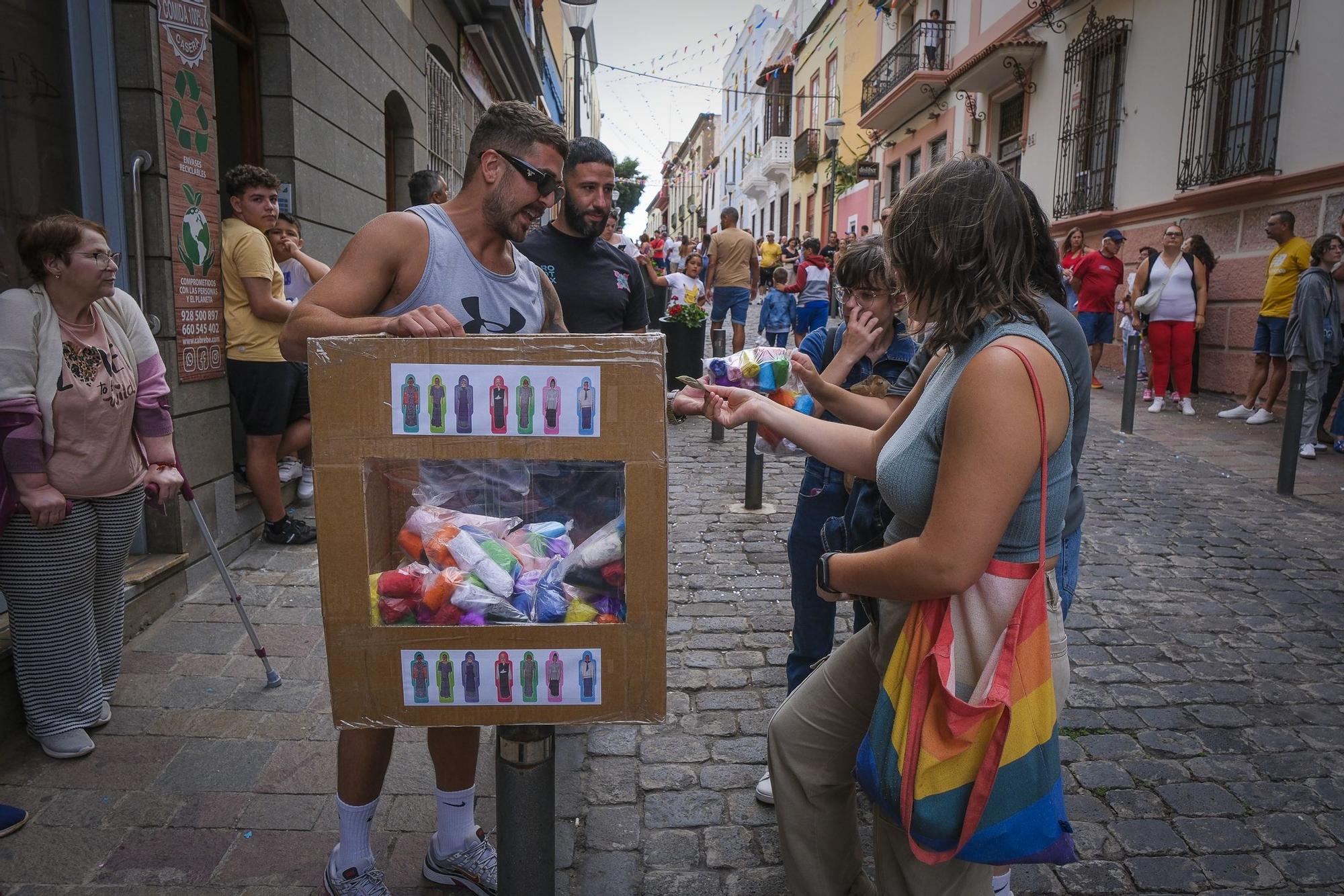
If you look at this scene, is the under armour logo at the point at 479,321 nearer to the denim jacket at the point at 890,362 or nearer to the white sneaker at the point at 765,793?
the denim jacket at the point at 890,362

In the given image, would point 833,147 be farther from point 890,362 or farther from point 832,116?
point 890,362

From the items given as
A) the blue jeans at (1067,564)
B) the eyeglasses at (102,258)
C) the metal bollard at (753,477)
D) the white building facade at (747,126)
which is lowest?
the metal bollard at (753,477)

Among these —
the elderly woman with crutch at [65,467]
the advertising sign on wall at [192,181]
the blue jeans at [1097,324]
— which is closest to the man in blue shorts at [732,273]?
the blue jeans at [1097,324]

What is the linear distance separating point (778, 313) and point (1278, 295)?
6.08 m

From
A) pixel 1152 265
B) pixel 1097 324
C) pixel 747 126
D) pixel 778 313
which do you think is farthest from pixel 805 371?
pixel 747 126

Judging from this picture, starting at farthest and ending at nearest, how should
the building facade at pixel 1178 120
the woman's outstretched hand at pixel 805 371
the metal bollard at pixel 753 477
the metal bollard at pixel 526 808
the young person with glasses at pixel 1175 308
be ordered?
1. the young person with glasses at pixel 1175 308
2. the building facade at pixel 1178 120
3. the metal bollard at pixel 753 477
4. the woman's outstretched hand at pixel 805 371
5. the metal bollard at pixel 526 808

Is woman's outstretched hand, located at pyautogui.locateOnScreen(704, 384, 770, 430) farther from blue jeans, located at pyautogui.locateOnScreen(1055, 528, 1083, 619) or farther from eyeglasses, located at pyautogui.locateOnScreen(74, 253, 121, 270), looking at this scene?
eyeglasses, located at pyautogui.locateOnScreen(74, 253, 121, 270)

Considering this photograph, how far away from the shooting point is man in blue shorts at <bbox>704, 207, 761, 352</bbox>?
12836 millimetres

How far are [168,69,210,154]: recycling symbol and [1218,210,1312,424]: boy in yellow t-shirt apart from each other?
905 cm

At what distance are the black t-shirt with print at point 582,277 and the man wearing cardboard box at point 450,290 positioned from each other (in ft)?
4.09

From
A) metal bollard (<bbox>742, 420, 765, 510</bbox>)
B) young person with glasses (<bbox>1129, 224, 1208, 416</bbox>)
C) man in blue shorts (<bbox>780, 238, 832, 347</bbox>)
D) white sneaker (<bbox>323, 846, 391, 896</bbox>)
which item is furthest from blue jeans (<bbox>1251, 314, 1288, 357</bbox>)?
white sneaker (<bbox>323, 846, 391, 896</bbox>)

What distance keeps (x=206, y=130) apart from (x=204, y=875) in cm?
380

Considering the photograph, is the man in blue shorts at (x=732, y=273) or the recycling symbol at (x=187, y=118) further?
the man in blue shorts at (x=732, y=273)

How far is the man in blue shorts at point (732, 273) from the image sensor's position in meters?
12.8
